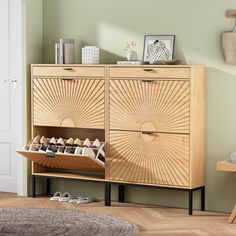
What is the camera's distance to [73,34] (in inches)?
303

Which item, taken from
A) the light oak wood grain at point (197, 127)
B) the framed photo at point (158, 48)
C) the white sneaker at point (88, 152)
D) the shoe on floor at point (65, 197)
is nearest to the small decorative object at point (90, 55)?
the framed photo at point (158, 48)

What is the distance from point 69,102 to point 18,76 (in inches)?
28.2

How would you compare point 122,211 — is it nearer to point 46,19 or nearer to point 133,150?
point 133,150

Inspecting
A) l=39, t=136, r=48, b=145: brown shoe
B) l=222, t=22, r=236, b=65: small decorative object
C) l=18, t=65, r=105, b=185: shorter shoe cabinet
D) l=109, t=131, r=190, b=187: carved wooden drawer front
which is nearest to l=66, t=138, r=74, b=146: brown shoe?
l=18, t=65, r=105, b=185: shorter shoe cabinet

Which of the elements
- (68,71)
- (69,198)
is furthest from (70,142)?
(68,71)

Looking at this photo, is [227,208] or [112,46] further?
[112,46]

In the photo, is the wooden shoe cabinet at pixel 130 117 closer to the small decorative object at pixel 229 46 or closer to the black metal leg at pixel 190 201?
the black metal leg at pixel 190 201

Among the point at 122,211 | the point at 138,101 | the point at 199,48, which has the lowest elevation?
the point at 122,211

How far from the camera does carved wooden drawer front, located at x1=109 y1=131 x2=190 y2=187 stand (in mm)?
6805

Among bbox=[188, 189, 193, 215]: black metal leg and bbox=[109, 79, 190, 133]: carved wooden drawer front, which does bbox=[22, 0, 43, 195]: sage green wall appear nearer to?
bbox=[109, 79, 190, 133]: carved wooden drawer front

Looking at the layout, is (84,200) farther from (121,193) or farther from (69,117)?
(69,117)

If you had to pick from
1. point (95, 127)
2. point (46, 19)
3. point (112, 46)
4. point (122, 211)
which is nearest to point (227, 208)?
point (122, 211)

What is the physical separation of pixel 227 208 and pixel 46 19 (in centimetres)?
279

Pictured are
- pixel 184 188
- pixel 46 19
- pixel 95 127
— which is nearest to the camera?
pixel 184 188
